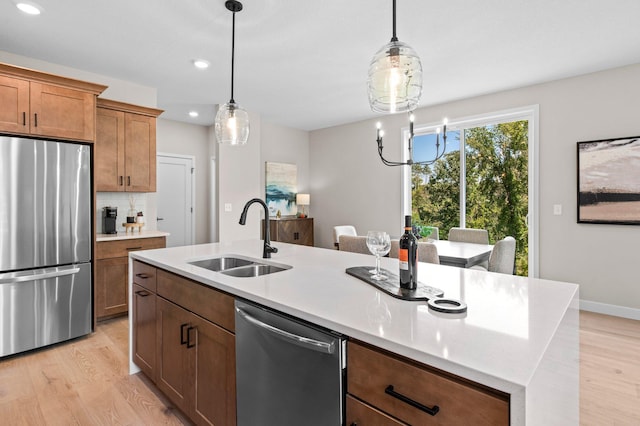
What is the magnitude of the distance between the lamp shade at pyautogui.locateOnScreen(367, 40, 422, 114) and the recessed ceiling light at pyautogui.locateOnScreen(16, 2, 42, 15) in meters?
2.66

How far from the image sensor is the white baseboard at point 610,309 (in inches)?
137

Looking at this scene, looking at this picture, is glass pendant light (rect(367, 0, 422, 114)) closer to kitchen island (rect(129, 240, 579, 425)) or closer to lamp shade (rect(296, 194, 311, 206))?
kitchen island (rect(129, 240, 579, 425))

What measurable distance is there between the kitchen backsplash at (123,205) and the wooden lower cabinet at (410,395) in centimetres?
379

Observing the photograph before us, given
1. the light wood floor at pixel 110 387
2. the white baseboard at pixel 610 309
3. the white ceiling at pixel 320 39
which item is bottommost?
the light wood floor at pixel 110 387

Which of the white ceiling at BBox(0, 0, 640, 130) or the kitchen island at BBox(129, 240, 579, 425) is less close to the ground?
the white ceiling at BBox(0, 0, 640, 130)

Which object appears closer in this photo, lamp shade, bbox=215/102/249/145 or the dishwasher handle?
the dishwasher handle

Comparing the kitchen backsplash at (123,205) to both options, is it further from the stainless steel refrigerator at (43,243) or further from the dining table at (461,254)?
the dining table at (461,254)

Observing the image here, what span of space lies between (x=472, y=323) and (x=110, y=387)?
242 centimetres

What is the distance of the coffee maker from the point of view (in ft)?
12.0

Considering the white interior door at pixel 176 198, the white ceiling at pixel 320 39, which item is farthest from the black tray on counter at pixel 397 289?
the white interior door at pixel 176 198

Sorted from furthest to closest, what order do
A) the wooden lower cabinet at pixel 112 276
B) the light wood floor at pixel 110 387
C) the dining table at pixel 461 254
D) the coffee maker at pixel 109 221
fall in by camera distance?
1. the coffee maker at pixel 109 221
2. the wooden lower cabinet at pixel 112 276
3. the dining table at pixel 461 254
4. the light wood floor at pixel 110 387

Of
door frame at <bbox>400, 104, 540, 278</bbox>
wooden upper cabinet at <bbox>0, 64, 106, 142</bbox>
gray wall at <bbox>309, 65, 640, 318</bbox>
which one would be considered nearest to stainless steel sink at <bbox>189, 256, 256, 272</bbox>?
wooden upper cabinet at <bbox>0, 64, 106, 142</bbox>

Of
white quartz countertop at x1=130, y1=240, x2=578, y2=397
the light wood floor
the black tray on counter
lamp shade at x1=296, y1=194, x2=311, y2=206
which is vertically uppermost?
lamp shade at x1=296, y1=194, x2=311, y2=206

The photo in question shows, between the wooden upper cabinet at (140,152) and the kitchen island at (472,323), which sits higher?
the wooden upper cabinet at (140,152)
